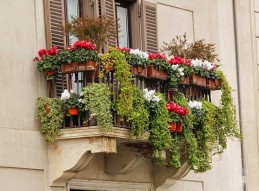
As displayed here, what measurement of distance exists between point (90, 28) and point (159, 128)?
1.97 m

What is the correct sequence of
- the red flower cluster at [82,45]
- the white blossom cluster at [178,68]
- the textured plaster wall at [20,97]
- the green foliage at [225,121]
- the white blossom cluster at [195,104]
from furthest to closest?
the green foliage at [225,121]
the white blossom cluster at [195,104]
the white blossom cluster at [178,68]
the red flower cluster at [82,45]
the textured plaster wall at [20,97]

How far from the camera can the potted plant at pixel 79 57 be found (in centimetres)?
1906

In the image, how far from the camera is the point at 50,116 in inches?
757

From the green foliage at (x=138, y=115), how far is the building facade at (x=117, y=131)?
7.7 inches

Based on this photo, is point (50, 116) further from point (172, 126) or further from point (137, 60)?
point (172, 126)

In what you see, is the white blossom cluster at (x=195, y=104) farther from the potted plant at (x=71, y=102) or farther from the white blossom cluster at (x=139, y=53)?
the potted plant at (x=71, y=102)


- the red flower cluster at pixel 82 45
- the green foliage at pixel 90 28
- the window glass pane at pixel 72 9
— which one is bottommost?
the red flower cluster at pixel 82 45

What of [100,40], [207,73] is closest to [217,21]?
[207,73]

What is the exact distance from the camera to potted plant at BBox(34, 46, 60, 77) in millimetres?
19266

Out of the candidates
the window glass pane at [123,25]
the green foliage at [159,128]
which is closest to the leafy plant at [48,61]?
the green foliage at [159,128]

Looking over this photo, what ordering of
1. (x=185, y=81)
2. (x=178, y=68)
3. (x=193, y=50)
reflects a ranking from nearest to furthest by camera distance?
(x=178, y=68), (x=185, y=81), (x=193, y=50)

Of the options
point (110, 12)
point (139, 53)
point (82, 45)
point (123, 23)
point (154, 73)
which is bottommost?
point (154, 73)

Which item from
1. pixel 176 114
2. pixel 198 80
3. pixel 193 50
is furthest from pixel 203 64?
pixel 176 114

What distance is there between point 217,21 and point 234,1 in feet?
3.46
